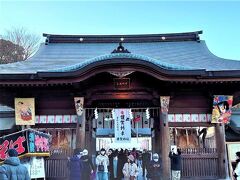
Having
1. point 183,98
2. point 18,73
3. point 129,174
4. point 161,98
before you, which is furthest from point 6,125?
point 183,98

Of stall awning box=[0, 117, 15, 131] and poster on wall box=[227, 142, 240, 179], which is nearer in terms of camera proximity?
poster on wall box=[227, 142, 240, 179]

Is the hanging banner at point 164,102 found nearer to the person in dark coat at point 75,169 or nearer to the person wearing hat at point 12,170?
the person in dark coat at point 75,169

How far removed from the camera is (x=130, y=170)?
1038 centimetres

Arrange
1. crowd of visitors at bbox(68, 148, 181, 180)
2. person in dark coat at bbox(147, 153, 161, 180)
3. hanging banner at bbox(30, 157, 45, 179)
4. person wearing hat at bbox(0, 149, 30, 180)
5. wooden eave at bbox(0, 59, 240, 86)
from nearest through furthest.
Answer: person wearing hat at bbox(0, 149, 30, 180) → hanging banner at bbox(30, 157, 45, 179) → crowd of visitors at bbox(68, 148, 181, 180) → wooden eave at bbox(0, 59, 240, 86) → person in dark coat at bbox(147, 153, 161, 180)

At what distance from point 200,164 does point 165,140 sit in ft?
5.04

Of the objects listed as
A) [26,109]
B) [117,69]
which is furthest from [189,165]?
[26,109]

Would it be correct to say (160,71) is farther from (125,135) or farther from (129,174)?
(129,174)

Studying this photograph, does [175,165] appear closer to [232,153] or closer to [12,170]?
[232,153]

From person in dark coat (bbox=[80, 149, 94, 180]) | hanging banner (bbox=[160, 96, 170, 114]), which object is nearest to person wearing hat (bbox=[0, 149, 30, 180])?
person in dark coat (bbox=[80, 149, 94, 180])

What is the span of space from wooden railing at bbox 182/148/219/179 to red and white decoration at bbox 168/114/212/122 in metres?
1.05

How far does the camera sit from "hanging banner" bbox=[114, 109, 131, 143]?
34.1ft

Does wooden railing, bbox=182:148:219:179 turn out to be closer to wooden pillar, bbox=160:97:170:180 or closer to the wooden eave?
wooden pillar, bbox=160:97:170:180

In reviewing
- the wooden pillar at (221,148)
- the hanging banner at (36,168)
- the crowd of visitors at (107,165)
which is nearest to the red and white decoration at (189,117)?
the wooden pillar at (221,148)

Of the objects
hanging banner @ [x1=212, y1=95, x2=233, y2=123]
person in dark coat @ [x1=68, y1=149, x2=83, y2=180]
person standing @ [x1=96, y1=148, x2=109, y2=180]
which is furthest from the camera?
hanging banner @ [x1=212, y1=95, x2=233, y2=123]
